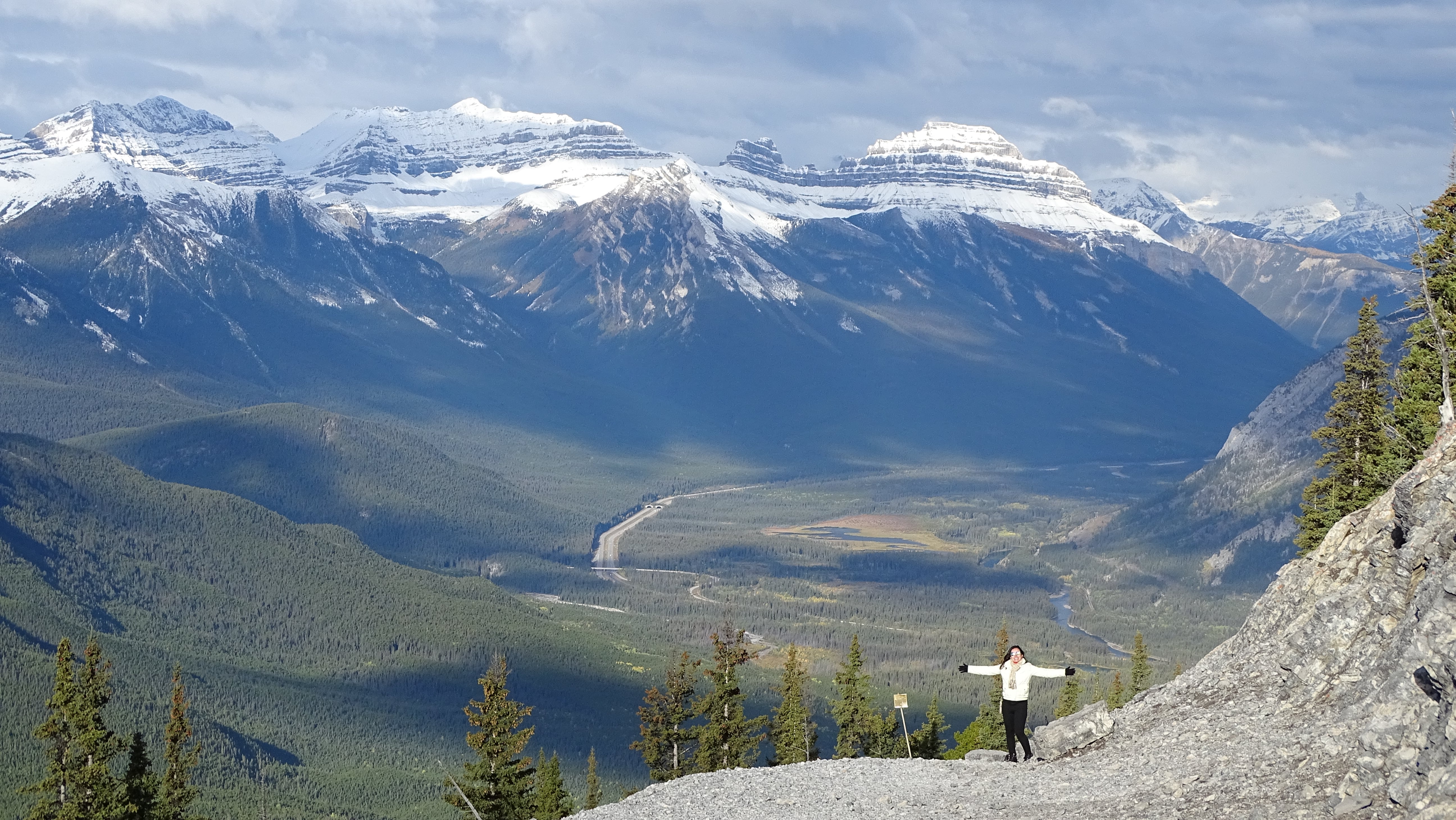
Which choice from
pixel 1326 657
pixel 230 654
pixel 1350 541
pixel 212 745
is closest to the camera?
pixel 1326 657

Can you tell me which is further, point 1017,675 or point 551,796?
point 551,796

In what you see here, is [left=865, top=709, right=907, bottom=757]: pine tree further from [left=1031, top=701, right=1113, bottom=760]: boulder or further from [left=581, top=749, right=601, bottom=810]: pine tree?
[left=1031, top=701, right=1113, bottom=760]: boulder

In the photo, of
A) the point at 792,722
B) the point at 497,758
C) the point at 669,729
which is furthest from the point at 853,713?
the point at 497,758

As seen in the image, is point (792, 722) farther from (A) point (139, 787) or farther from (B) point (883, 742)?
(A) point (139, 787)

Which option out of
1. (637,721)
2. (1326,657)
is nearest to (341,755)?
(637,721)

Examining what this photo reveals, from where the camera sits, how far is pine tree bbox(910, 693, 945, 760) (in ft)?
301

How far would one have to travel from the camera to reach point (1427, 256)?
6750 centimetres

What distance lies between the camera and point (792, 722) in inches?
3214

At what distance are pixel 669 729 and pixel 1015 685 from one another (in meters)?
38.0

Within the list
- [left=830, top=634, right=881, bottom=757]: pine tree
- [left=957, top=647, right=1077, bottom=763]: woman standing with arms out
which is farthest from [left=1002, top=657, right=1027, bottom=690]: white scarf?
[left=830, top=634, right=881, bottom=757]: pine tree

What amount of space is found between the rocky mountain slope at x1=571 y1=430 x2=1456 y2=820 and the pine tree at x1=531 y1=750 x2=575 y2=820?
30.9m

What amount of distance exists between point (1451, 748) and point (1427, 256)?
140 feet

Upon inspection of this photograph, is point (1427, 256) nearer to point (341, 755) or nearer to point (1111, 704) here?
point (1111, 704)

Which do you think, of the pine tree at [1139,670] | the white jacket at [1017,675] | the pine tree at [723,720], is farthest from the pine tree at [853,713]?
the white jacket at [1017,675]
